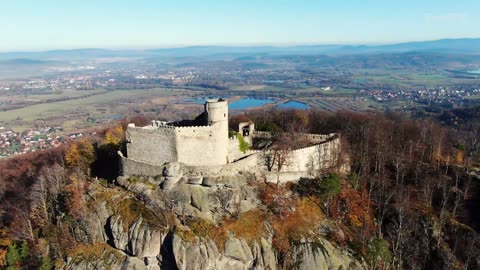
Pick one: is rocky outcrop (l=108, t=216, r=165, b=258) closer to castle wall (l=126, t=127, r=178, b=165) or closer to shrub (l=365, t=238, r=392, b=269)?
castle wall (l=126, t=127, r=178, b=165)

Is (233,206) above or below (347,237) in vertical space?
above

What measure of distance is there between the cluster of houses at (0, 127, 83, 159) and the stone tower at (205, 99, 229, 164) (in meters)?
79.7

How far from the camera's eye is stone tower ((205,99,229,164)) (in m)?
47.2

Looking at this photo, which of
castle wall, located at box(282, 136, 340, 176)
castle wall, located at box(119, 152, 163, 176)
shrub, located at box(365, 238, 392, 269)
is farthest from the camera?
castle wall, located at box(282, 136, 340, 176)

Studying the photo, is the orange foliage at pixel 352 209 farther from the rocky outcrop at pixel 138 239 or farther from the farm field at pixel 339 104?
the farm field at pixel 339 104

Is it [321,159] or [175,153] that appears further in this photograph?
[321,159]

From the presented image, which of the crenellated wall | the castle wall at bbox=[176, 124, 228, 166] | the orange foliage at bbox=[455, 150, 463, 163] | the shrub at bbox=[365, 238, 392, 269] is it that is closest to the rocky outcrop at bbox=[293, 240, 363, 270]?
the shrub at bbox=[365, 238, 392, 269]

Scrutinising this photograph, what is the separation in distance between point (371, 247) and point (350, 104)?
5555 inches

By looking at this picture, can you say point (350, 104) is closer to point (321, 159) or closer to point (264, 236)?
point (321, 159)

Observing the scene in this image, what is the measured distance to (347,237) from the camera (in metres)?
46.9

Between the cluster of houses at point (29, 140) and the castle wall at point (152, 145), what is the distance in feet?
241

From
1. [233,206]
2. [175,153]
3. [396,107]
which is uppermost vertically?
[175,153]

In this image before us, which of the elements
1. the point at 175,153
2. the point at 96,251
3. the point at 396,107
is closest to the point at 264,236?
the point at 175,153

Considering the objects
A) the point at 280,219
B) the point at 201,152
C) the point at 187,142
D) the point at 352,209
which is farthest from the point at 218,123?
the point at 352,209
